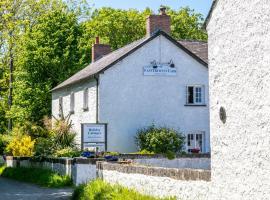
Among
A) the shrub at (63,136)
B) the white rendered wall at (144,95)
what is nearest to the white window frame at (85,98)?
the shrub at (63,136)

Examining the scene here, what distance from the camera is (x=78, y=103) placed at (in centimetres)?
3447

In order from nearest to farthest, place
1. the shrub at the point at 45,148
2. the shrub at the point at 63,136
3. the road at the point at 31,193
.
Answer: the road at the point at 31,193 → the shrub at the point at 45,148 → the shrub at the point at 63,136

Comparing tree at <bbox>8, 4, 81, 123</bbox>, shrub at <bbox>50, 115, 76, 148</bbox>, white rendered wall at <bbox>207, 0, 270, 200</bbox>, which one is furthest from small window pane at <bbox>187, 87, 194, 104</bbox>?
white rendered wall at <bbox>207, 0, 270, 200</bbox>

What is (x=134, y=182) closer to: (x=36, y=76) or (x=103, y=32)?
(x=36, y=76)

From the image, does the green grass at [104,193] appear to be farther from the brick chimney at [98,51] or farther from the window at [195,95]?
the brick chimney at [98,51]

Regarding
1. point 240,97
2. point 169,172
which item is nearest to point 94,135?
point 169,172

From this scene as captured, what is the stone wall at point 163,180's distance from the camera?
10.2 metres

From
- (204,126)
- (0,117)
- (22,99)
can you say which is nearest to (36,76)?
(22,99)

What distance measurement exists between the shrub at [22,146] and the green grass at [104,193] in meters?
16.4

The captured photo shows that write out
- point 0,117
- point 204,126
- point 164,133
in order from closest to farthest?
point 164,133, point 204,126, point 0,117

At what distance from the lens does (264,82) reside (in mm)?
8211

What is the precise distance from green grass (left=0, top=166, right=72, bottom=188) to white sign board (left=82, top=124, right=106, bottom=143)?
1983 mm

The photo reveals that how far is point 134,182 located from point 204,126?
61.1ft

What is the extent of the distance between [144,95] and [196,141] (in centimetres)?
448
